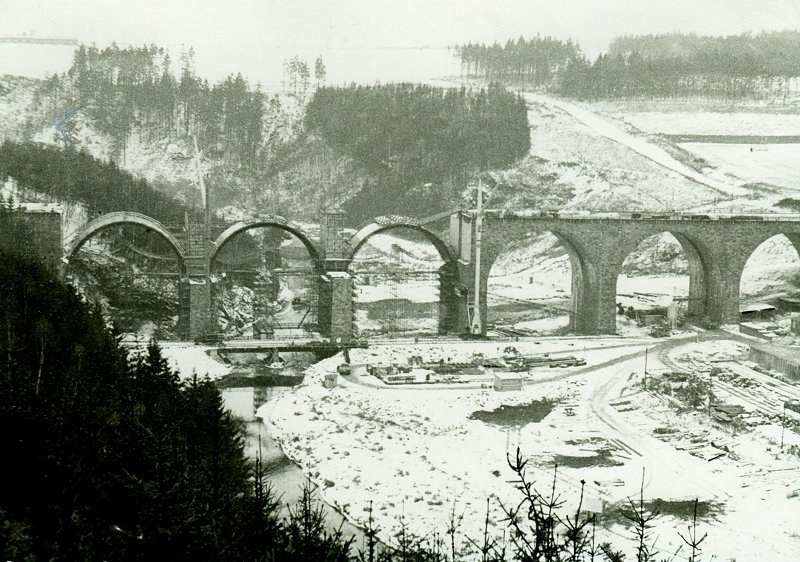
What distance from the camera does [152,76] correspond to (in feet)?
271

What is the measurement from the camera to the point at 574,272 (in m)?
44.7

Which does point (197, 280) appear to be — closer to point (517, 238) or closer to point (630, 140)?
point (517, 238)

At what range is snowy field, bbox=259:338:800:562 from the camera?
19781 mm

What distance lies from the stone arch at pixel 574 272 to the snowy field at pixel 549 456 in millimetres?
9373

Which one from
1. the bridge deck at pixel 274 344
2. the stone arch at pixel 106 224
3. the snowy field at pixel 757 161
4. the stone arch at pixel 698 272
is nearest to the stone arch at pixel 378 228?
the bridge deck at pixel 274 344

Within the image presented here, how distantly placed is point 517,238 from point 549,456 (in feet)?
68.7

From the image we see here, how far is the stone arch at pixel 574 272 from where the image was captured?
4103cm

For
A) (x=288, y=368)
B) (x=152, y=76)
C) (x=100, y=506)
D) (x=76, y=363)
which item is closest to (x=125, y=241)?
(x=288, y=368)

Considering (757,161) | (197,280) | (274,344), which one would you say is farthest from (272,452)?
(757,161)

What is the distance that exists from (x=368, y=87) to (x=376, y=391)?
201ft

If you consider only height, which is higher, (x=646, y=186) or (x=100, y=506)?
(x=646, y=186)

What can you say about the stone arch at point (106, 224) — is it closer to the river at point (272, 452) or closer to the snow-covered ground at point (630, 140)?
the river at point (272, 452)

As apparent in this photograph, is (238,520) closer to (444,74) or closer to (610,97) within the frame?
(444,74)

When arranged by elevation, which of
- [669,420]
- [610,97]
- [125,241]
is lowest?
[669,420]
